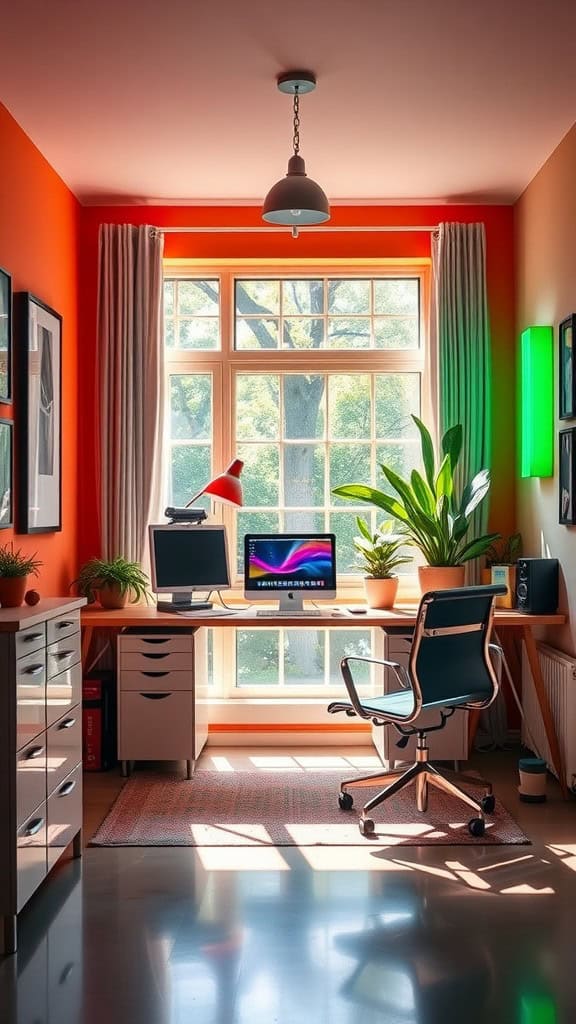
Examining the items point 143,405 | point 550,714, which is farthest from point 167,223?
point 550,714

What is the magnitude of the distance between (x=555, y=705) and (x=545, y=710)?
67mm

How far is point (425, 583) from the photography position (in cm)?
546

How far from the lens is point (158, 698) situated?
5094 millimetres

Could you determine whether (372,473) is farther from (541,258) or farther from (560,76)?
(560,76)

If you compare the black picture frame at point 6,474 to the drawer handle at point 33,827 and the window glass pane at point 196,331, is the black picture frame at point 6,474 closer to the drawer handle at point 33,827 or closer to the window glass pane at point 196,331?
the drawer handle at point 33,827

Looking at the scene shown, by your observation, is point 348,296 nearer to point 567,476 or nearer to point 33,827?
point 567,476

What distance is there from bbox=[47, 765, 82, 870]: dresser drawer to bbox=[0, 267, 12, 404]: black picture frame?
156 centimetres

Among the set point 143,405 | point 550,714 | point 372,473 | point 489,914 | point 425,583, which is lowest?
point 489,914

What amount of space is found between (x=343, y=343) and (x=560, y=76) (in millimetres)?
2155

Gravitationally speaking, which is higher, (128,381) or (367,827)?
(128,381)

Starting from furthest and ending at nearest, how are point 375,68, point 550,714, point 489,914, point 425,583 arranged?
point 425,583
point 550,714
point 375,68
point 489,914

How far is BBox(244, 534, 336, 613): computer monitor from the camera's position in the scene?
Result: 5.40m

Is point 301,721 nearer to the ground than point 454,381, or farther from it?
nearer to the ground

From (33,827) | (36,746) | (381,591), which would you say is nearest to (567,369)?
(381,591)
